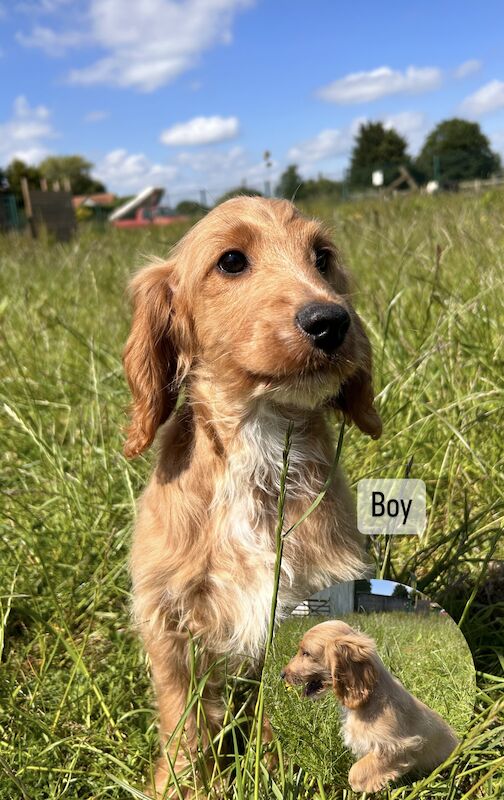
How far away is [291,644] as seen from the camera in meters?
1.38

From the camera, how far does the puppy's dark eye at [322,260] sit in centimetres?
188

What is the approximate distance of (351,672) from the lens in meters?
1.31

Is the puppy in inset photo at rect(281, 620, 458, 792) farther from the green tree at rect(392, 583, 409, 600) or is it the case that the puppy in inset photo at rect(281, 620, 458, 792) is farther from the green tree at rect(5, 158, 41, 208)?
the green tree at rect(5, 158, 41, 208)

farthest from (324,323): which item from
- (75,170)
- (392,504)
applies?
(75,170)

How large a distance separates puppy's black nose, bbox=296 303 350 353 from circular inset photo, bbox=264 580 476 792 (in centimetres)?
56

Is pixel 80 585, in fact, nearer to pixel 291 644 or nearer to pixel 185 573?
pixel 185 573

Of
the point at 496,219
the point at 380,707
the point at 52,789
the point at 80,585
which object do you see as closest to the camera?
the point at 380,707

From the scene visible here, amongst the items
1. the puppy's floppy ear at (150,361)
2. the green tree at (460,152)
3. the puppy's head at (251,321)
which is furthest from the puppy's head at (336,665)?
the green tree at (460,152)

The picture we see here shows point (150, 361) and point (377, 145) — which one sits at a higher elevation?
point (377, 145)

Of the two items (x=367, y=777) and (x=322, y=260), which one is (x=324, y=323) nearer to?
(x=322, y=260)

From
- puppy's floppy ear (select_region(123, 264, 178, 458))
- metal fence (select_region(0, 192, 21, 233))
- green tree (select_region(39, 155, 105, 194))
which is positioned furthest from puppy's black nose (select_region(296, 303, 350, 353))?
green tree (select_region(39, 155, 105, 194))

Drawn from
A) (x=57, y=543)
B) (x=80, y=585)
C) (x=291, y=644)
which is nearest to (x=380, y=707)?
(x=291, y=644)

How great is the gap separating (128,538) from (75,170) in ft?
238

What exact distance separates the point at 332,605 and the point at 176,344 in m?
0.92
